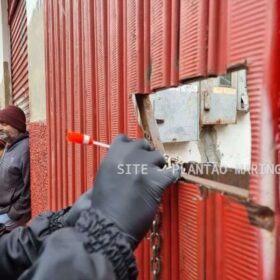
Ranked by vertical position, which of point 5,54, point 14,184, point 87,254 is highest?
point 5,54

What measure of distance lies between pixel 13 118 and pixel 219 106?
2.89 m

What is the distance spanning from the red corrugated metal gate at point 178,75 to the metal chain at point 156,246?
19mm

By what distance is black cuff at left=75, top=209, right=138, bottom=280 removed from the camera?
788 mm

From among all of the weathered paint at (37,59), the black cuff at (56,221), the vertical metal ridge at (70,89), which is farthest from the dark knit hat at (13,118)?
the black cuff at (56,221)

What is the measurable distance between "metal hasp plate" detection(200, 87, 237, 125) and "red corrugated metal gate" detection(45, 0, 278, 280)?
165 millimetres

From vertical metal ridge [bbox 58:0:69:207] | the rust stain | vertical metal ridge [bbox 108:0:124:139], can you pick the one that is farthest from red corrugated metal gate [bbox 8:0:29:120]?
vertical metal ridge [bbox 108:0:124:139]

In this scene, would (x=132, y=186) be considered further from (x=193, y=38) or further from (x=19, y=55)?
(x=19, y=55)

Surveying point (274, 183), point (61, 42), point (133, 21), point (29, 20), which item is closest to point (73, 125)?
point (61, 42)

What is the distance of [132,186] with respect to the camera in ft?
2.87

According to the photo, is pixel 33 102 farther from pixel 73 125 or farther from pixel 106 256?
pixel 106 256

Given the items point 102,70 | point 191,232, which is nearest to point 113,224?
point 191,232

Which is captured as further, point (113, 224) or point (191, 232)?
point (191, 232)

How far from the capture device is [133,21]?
1219mm

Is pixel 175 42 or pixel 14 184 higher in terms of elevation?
pixel 175 42
